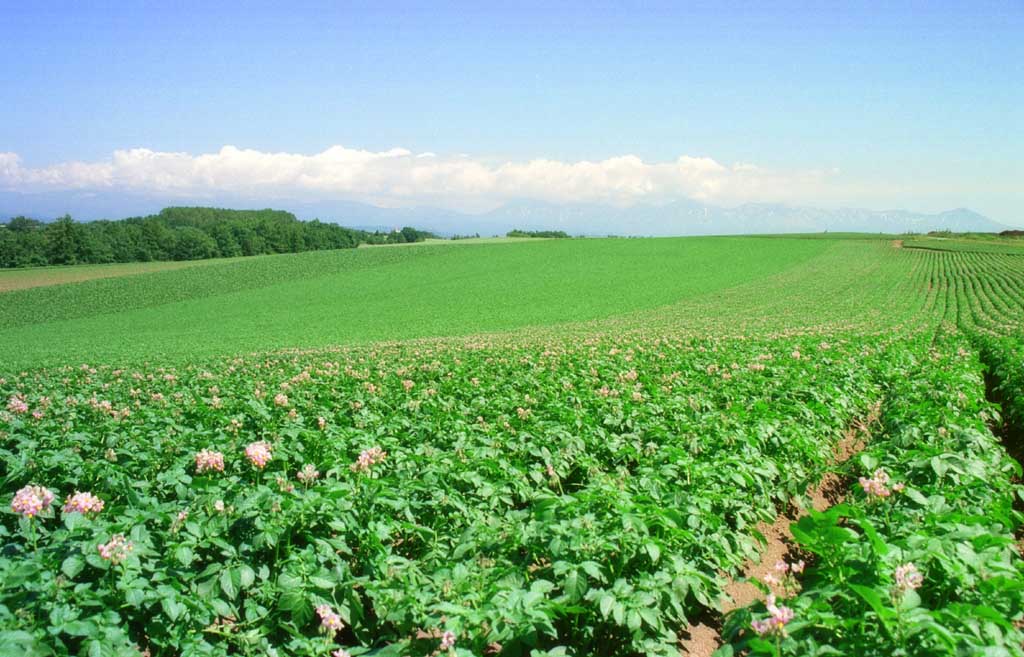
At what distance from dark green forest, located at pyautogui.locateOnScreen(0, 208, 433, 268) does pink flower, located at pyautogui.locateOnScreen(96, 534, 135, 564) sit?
9619 centimetres

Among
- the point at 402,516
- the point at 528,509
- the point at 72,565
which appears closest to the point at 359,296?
the point at 402,516

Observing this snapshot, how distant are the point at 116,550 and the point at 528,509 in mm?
2690

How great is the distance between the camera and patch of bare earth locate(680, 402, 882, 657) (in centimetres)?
402

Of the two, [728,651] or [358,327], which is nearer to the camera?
[728,651]

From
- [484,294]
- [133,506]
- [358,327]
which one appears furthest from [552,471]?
[484,294]

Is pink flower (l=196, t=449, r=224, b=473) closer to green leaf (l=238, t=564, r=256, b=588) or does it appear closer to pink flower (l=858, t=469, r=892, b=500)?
green leaf (l=238, t=564, r=256, b=588)

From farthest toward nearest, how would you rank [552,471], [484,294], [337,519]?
[484,294] → [552,471] → [337,519]

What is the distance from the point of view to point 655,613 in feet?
10.4

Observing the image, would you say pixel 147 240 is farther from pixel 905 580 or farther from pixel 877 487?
pixel 905 580

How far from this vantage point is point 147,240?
284ft

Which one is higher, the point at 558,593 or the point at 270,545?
the point at 270,545

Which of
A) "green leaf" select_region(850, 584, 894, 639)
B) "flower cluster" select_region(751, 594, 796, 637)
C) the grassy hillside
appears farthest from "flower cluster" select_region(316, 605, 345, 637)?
the grassy hillside

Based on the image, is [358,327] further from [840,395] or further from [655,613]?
[655,613]

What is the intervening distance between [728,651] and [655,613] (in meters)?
0.45
